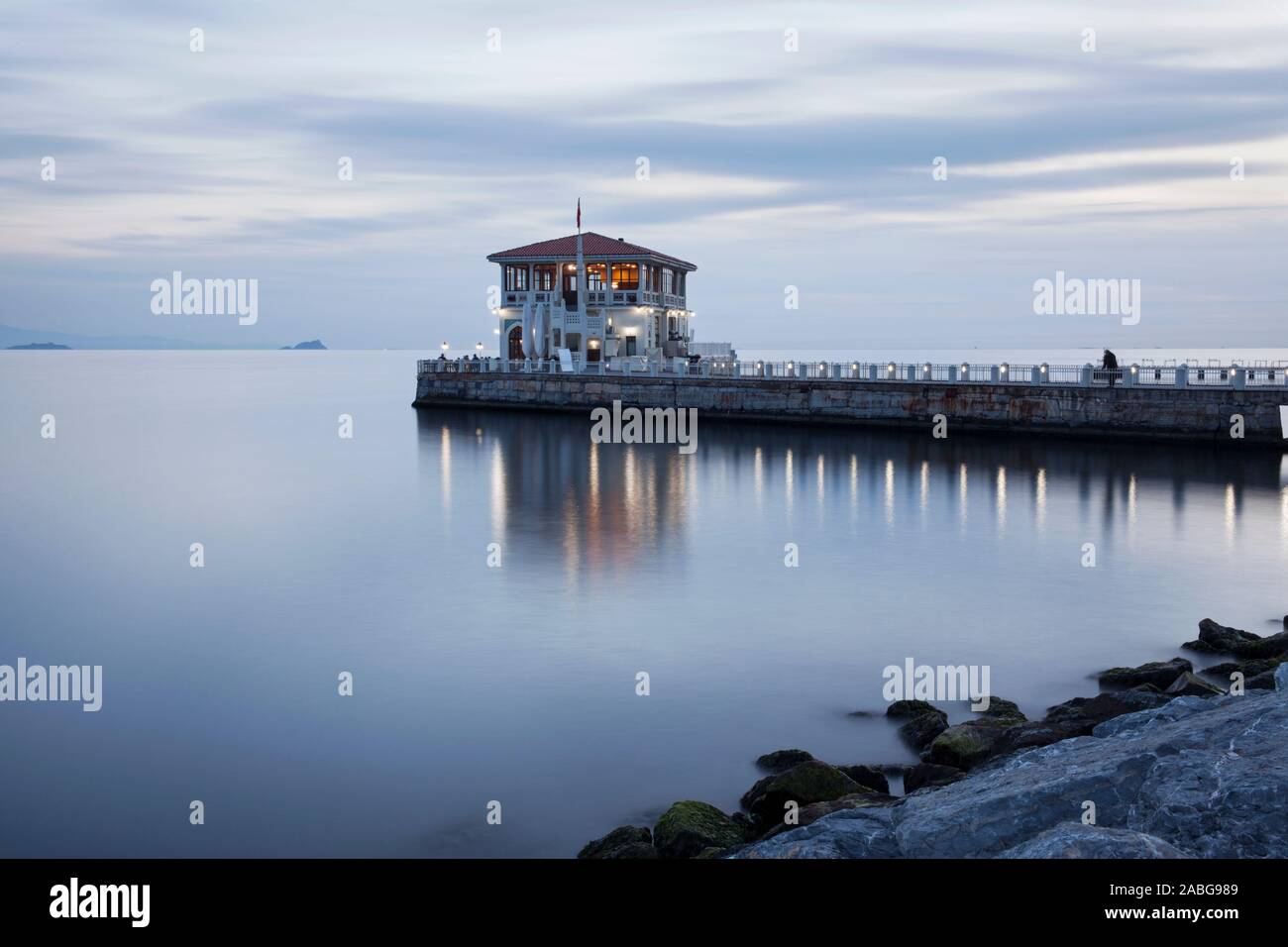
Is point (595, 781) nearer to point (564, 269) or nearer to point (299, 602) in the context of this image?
point (299, 602)

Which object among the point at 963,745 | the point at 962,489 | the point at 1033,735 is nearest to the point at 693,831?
the point at 963,745

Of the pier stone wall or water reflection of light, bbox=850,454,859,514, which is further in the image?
the pier stone wall

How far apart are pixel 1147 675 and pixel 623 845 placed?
8.45 meters

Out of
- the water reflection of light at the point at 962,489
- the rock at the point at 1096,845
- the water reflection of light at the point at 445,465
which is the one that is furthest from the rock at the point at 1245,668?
the water reflection of light at the point at 445,465

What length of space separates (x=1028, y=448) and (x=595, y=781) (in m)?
35.6

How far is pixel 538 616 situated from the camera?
19781mm

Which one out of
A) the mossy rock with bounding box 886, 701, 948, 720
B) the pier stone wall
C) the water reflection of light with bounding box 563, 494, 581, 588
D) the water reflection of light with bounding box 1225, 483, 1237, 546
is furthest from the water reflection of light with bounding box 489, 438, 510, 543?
the water reflection of light with bounding box 1225, 483, 1237, 546

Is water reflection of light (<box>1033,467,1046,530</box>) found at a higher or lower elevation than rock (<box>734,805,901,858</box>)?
higher

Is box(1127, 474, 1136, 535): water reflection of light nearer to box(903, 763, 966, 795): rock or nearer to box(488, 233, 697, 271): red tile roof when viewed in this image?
box(903, 763, 966, 795): rock

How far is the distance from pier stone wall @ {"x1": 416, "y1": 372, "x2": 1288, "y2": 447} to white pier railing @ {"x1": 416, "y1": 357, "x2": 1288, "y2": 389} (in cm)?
44

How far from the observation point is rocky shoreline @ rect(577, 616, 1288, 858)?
7.55 metres

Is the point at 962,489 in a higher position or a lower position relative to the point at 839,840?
higher

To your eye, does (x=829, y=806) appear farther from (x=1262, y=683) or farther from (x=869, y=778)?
(x=1262, y=683)
